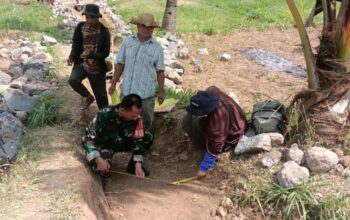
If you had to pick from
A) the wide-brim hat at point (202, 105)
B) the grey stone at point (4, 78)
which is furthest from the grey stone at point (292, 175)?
the grey stone at point (4, 78)

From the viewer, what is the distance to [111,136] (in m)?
4.89

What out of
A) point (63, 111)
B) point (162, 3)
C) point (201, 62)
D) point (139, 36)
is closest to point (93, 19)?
point (139, 36)

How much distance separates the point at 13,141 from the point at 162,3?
11.4 m

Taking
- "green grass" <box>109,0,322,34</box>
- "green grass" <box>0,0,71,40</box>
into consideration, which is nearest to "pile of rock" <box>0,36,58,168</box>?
"green grass" <box>0,0,71,40</box>

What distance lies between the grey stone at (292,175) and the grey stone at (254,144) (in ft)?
1.36

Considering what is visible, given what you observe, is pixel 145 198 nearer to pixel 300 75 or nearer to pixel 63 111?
pixel 63 111

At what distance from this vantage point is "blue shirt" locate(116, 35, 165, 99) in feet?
16.4

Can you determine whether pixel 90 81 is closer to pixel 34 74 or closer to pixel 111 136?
pixel 111 136

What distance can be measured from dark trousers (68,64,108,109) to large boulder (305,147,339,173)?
2.63 meters

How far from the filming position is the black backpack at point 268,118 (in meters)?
4.81

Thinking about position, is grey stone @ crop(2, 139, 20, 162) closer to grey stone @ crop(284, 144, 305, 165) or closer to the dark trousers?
A: the dark trousers

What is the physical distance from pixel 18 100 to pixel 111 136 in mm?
1815

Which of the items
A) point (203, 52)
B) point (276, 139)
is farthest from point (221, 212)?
point (203, 52)

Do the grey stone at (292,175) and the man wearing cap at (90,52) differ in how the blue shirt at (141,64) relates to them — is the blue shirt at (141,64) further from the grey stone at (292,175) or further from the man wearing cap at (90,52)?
the grey stone at (292,175)
